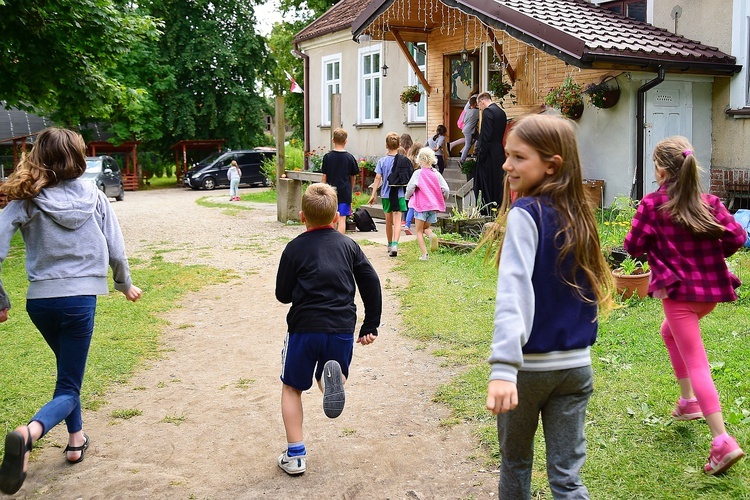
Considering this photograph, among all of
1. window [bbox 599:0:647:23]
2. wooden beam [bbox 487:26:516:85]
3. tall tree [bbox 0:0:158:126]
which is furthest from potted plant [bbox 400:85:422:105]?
tall tree [bbox 0:0:158:126]

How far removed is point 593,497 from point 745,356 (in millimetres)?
2517

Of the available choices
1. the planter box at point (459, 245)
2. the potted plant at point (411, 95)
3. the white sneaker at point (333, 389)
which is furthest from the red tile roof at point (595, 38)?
the white sneaker at point (333, 389)

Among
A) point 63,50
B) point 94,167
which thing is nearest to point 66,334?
point 63,50

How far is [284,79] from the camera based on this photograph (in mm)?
43750

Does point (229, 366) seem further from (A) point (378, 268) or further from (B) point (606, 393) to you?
(A) point (378, 268)

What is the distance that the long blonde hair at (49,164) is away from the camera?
4199 millimetres

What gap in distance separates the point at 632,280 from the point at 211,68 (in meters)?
30.4

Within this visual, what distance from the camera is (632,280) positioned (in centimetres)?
781

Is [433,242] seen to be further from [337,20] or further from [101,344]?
[337,20]

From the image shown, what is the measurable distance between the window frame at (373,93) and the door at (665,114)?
Answer: 9.81 meters

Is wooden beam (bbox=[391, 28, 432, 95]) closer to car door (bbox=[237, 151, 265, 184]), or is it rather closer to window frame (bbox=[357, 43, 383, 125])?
window frame (bbox=[357, 43, 383, 125])

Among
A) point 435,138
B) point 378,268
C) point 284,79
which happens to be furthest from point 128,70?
point 378,268

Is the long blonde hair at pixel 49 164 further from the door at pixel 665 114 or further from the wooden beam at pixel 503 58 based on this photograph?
the wooden beam at pixel 503 58

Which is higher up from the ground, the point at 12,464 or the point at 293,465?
the point at 12,464
